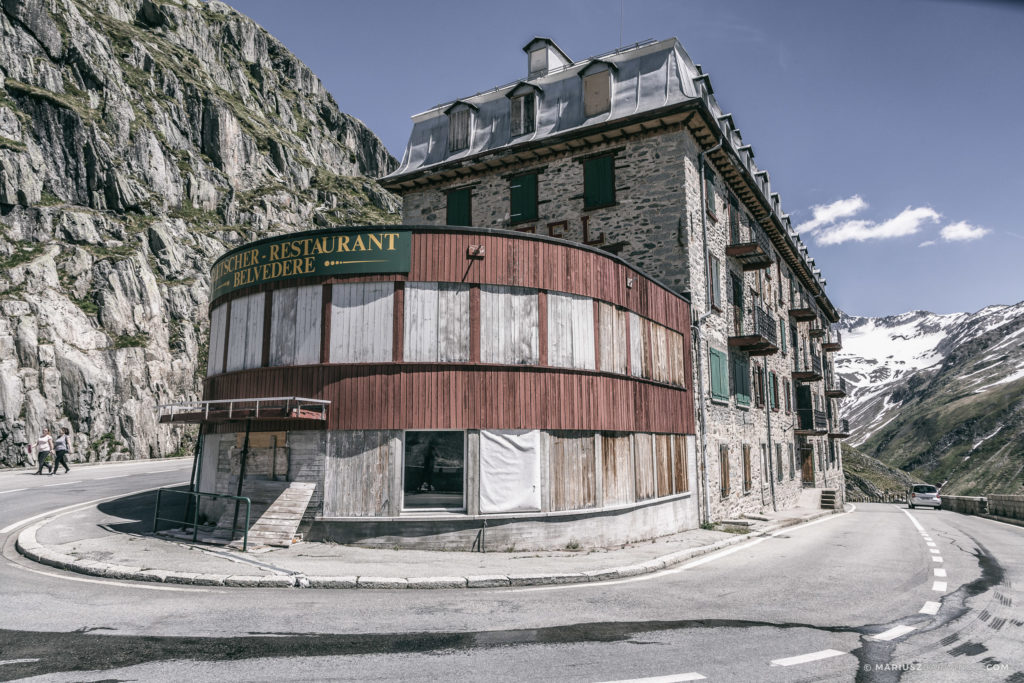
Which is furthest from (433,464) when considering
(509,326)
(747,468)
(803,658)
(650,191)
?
(803,658)

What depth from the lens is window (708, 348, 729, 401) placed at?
20750 millimetres

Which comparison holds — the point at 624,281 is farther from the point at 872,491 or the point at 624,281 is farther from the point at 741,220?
the point at 872,491

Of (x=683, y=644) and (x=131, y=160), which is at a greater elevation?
(x=131, y=160)

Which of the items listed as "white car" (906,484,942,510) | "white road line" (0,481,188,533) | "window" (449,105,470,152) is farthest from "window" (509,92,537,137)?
"white car" (906,484,942,510)

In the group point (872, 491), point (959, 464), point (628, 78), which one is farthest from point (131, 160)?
point (959, 464)

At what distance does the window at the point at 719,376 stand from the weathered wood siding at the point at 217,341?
14.8 metres

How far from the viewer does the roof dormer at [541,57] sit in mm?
25328

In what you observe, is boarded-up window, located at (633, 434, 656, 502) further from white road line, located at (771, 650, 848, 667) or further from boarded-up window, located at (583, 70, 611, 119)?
boarded-up window, located at (583, 70, 611, 119)

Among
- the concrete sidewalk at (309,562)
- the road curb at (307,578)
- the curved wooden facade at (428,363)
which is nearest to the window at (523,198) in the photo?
the curved wooden facade at (428,363)

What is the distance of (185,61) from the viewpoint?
79.6 meters

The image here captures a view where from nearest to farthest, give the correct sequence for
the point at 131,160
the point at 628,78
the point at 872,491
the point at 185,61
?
the point at 628,78 < the point at 131,160 < the point at 872,491 < the point at 185,61

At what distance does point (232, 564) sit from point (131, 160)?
6294cm

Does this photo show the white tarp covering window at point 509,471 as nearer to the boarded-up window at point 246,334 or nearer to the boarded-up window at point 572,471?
the boarded-up window at point 572,471

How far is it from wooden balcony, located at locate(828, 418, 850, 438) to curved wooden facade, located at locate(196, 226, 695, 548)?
1279 inches
